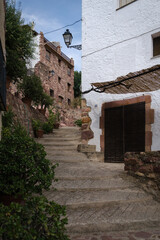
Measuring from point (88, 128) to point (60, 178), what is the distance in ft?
10.0

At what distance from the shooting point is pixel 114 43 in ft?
23.5

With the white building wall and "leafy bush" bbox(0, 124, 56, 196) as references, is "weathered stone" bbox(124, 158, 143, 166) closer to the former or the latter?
the white building wall

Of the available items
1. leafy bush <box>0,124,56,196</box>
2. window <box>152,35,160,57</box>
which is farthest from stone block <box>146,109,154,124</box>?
leafy bush <box>0,124,56,196</box>

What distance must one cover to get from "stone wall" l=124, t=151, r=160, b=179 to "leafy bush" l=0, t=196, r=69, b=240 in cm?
276

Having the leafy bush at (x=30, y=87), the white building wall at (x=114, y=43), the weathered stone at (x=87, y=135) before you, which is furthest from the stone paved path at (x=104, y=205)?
the leafy bush at (x=30, y=87)

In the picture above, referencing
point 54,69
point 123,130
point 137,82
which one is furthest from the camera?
point 54,69

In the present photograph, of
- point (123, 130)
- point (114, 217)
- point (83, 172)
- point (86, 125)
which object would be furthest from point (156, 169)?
point (86, 125)

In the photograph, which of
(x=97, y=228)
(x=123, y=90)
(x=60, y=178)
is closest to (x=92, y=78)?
(x=123, y=90)

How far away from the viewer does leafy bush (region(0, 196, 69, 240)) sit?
181 cm

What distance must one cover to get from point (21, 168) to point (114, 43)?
18.7ft

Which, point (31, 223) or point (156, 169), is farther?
point (156, 169)

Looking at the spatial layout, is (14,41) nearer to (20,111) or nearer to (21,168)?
(20,111)

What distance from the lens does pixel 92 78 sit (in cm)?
748

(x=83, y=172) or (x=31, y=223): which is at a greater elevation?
(x=31, y=223)
